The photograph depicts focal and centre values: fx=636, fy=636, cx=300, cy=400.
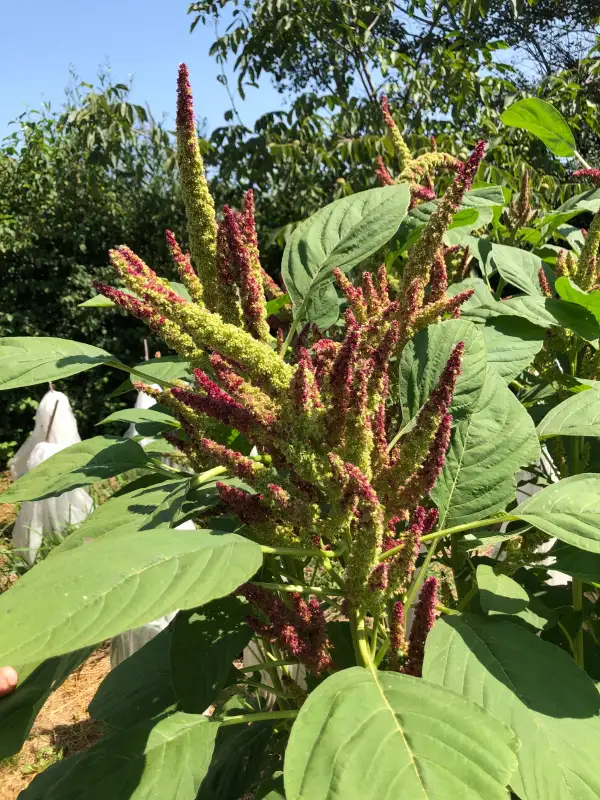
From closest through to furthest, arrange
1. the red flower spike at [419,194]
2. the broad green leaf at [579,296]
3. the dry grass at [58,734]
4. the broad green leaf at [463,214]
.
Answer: the broad green leaf at [579,296]
the broad green leaf at [463,214]
the red flower spike at [419,194]
the dry grass at [58,734]

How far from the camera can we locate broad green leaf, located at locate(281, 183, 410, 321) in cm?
91

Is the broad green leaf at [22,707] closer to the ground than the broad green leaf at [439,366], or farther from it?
closer to the ground

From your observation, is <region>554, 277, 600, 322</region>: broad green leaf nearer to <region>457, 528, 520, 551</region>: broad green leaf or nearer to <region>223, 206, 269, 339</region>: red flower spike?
<region>457, 528, 520, 551</region>: broad green leaf

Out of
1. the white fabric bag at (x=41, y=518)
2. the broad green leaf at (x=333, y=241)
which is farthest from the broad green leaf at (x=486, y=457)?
the white fabric bag at (x=41, y=518)

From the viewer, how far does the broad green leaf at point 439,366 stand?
2.61 ft

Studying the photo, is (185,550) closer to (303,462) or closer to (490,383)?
(303,462)

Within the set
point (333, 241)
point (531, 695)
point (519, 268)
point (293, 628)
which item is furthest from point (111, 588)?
Result: point (519, 268)

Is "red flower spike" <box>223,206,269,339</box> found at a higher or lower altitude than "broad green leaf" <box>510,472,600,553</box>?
higher

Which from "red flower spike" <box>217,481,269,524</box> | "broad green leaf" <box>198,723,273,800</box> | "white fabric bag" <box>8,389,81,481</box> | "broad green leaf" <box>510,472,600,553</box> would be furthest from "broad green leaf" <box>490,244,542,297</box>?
"white fabric bag" <box>8,389,81,481</box>

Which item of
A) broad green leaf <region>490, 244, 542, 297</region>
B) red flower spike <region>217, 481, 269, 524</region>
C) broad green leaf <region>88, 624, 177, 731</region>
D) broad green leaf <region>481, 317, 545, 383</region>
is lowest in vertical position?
broad green leaf <region>88, 624, 177, 731</region>

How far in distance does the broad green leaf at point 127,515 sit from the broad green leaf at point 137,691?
25 centimetres

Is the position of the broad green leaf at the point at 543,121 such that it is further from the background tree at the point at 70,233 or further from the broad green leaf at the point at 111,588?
the background tree at the point at 70,233

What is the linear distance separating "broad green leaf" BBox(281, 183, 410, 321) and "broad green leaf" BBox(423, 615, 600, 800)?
0.49 m

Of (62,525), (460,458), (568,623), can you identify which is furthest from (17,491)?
(62,525)
